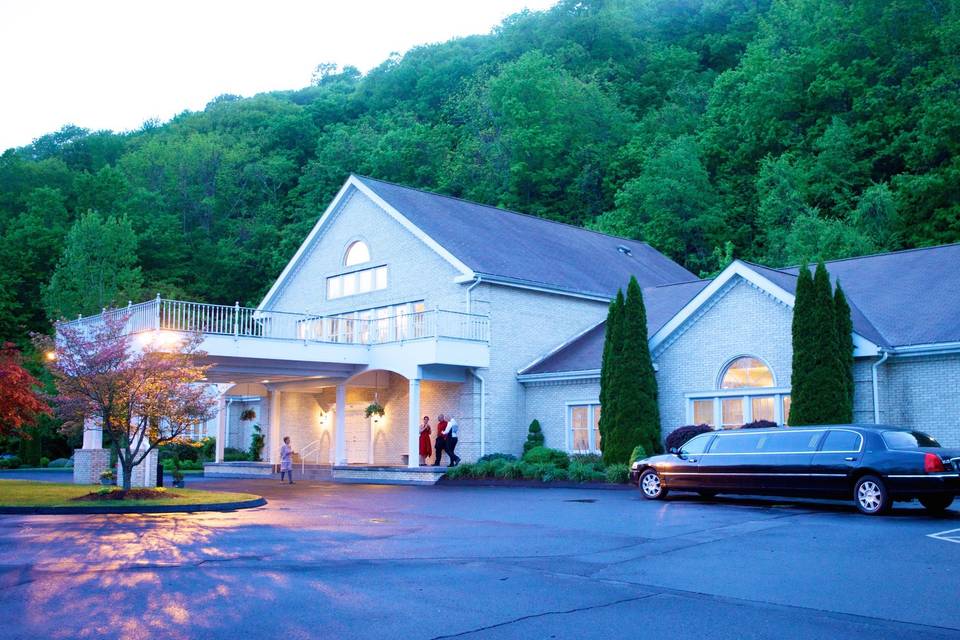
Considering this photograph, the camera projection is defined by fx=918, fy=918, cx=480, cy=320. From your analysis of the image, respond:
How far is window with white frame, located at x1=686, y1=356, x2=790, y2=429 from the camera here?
79.7 ft

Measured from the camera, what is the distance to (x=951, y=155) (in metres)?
43.4

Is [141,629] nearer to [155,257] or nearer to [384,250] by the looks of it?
[384,250]

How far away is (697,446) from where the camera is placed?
1848 centimetres

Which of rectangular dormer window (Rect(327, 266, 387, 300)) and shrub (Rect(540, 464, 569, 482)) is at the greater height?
rectangular dormer window (Rect(327, 266, 387, 300))

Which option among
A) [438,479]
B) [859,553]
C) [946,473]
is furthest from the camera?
[438,479]

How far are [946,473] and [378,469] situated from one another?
1794 centimetres

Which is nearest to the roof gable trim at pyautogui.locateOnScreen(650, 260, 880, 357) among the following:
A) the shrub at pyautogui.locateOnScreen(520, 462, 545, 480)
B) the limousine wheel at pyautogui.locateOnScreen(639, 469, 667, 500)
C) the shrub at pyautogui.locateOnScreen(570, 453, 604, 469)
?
the shrub at pyautogui.locateOnScreen(570, 453, 604, 469)

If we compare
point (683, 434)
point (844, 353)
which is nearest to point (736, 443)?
point (844, 353)

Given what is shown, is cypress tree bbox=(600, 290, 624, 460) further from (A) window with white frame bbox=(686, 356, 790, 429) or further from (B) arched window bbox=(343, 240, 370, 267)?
(B) arched window bbox=(343, 240, 370, 267)

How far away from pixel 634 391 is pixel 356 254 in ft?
45.3

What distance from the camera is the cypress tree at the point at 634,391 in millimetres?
25547

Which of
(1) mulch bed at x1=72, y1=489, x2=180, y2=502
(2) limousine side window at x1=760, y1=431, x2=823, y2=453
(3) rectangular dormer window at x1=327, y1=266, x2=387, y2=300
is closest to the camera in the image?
(2) limousine side window at x1=760, y1=431, x2=823, y2=453

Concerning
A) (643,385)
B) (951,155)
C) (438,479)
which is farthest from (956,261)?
(951,155)

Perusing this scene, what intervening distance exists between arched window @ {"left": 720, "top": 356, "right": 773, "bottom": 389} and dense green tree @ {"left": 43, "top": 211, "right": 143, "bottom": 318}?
36987 mm
